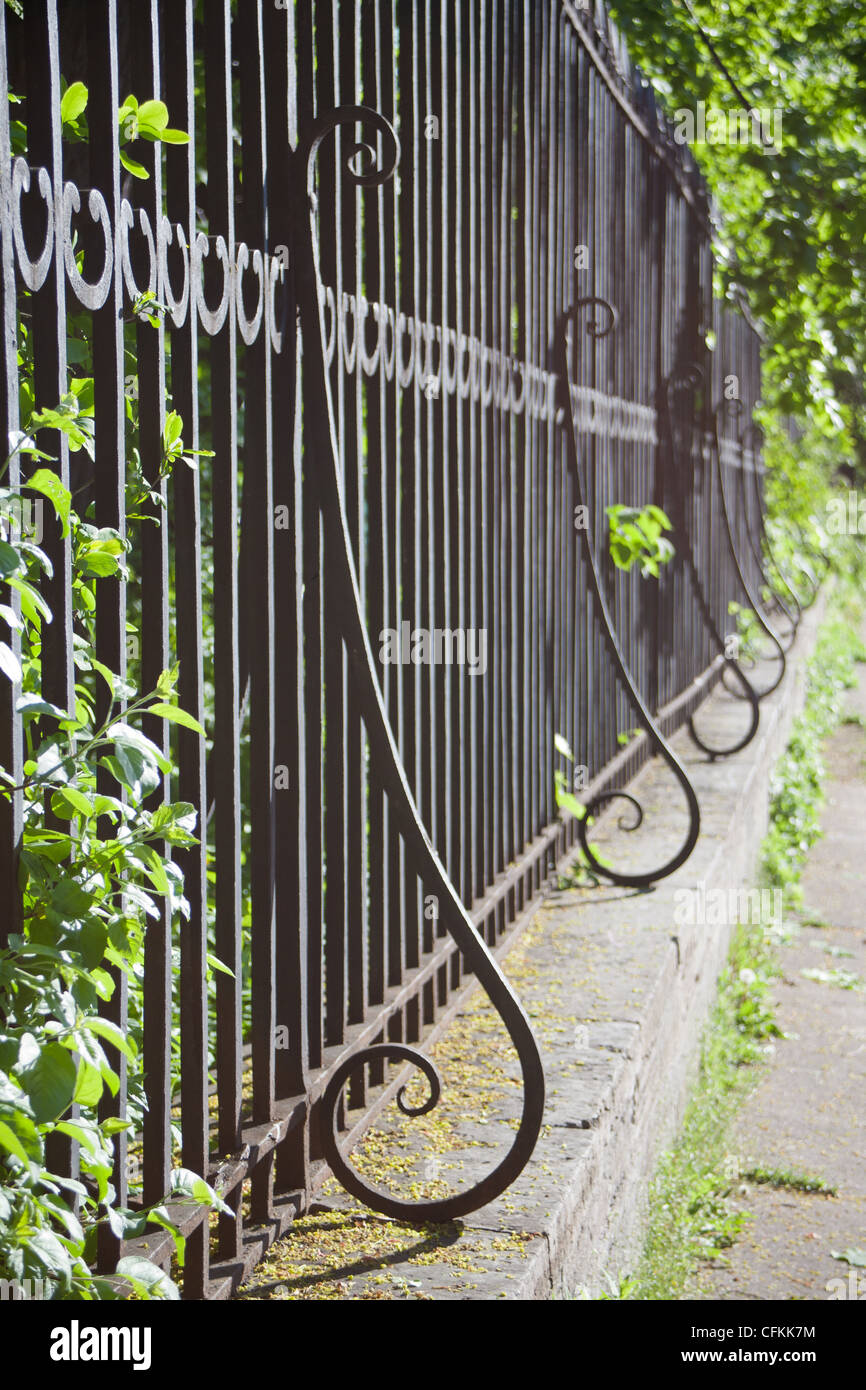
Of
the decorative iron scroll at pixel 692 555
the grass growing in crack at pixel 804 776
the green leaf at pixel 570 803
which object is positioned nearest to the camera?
the green leaf at pixel 570 803

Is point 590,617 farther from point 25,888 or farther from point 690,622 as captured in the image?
point 25,888

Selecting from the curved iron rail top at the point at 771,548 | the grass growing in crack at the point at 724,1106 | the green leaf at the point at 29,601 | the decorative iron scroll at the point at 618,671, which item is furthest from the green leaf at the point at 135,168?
the curved iron rail top at the point at 771,548

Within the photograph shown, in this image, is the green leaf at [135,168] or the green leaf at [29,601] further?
the green leaf at [135,168]

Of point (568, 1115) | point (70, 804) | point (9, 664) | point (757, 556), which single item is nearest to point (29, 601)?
point (9, 664)

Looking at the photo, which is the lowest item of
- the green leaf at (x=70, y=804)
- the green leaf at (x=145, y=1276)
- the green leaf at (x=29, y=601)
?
the green leaf at (x=145, y=1276)

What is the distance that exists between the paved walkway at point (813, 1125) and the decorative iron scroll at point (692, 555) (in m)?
0.83

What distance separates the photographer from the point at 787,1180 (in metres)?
3.85

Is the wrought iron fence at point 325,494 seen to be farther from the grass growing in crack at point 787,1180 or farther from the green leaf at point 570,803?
the grass growing in crack at point 787,1180

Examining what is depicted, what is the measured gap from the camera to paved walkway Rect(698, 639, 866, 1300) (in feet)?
11.1

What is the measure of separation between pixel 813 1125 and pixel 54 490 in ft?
11.4

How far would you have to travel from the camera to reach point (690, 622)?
A: 795cm

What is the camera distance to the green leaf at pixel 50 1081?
4.48ft

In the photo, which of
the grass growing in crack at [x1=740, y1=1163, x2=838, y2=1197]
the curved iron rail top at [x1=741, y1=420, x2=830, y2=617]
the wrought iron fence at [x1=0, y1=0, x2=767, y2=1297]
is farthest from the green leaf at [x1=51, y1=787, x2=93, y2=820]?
the curved iron rail top at [x1=741, y1=420, x2=830, y2=617]

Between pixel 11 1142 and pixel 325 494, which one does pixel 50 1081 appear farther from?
pixel 325 494
